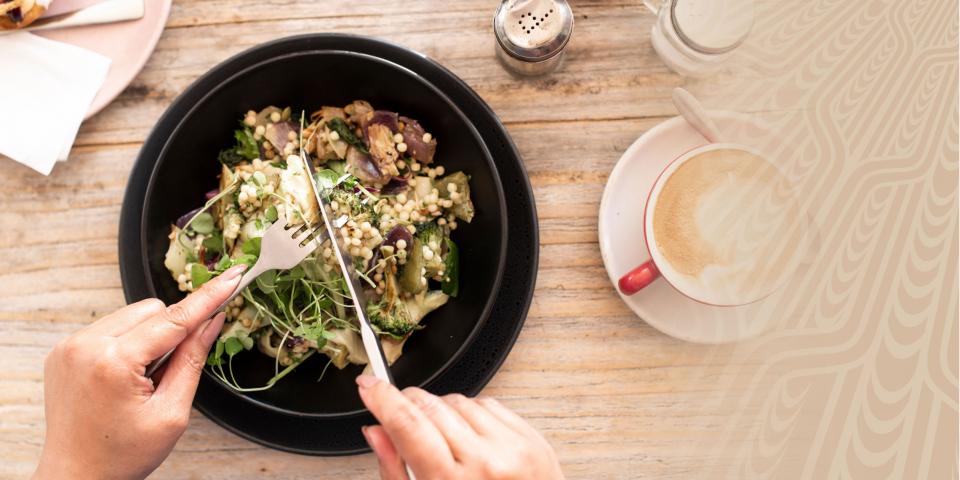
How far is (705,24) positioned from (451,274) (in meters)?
0.60

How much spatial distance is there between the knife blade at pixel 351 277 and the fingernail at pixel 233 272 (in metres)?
0.13

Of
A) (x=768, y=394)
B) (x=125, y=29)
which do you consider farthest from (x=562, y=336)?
(x=125, y=29)

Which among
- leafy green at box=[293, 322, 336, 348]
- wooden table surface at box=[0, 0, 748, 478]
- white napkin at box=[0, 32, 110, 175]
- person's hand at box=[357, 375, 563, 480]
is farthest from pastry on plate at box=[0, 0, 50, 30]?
person's hand at box=[357, 375, 563, 480]

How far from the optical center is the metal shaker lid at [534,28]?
104 centimetres

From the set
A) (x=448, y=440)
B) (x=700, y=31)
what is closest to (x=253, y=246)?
(x=448, y=440)

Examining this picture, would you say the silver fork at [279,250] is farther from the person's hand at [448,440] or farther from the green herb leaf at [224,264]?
the person's hand at [448,440]

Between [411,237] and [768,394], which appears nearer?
[768,394]

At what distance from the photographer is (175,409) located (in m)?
0.83

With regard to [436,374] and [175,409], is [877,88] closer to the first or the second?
[436,374]

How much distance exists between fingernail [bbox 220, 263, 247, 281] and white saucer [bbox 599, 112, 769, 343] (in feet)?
1.85

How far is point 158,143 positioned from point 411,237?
436mm

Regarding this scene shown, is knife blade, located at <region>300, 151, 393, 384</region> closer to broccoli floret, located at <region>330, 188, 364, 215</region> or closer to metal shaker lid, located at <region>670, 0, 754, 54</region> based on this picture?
broccoli floret, located at <region>330, 188, 364, 215</region>

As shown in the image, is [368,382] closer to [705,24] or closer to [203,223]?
[203,223]

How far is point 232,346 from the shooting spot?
3.08ft
